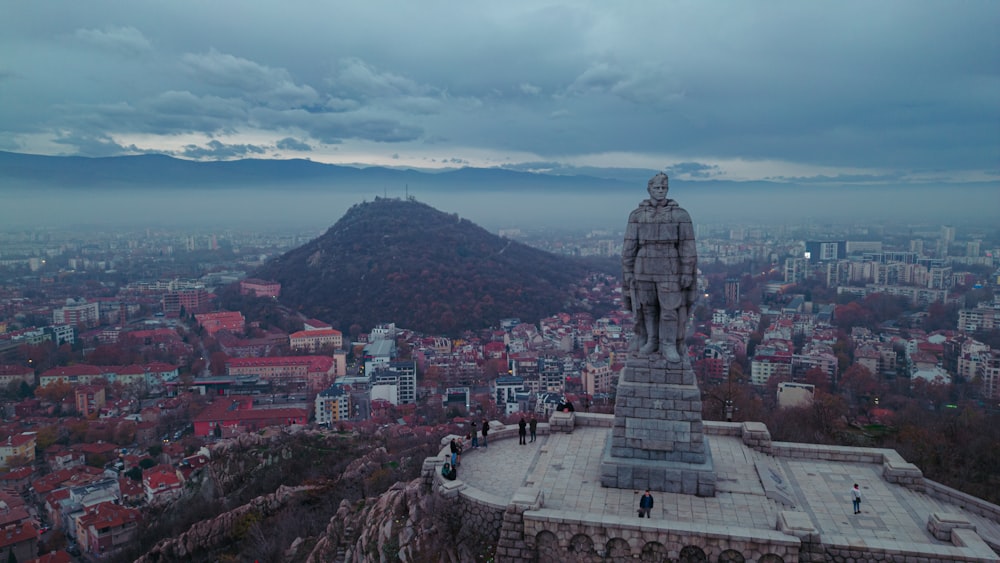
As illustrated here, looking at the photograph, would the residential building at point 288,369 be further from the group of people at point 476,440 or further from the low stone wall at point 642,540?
the low stone wall at point 642,540

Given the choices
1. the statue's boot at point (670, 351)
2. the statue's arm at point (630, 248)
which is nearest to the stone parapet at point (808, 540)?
the statue's boot at point (670, 351)

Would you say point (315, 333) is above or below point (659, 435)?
below

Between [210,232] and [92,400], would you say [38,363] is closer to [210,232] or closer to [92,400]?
[92,400]

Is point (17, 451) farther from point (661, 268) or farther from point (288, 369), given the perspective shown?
point (661, 268)

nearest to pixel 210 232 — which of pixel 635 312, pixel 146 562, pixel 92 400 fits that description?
pixel 92 400

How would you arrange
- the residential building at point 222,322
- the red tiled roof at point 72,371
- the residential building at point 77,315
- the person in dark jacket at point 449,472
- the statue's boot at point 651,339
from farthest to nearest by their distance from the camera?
1. the residential building at point 77,315
2. the residential building at point 222,322
3. the red tiled roof at point 72,371
4. the statue's boot at point 651,339
5. the person in dark jacket at point 449,472

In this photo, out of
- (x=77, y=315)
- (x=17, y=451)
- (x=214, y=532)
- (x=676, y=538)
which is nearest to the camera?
(x=676, y=538)

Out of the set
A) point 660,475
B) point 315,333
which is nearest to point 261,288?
point 315,333
